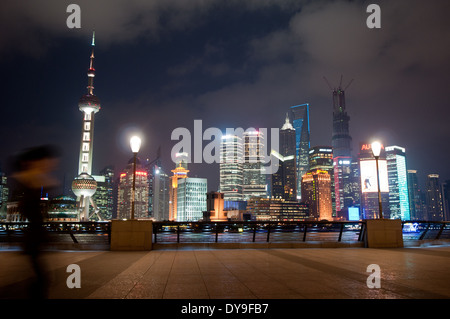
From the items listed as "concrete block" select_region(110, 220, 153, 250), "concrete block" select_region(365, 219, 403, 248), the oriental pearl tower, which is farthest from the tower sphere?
"concrete block" select_region(365, 219, 403, 248)

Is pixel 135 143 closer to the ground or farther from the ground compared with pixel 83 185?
closer to the ground

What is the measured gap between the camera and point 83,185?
175625 millimetres

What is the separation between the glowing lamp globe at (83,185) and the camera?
17532 cm

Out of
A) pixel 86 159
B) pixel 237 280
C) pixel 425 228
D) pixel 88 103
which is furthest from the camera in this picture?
pixel 86 159

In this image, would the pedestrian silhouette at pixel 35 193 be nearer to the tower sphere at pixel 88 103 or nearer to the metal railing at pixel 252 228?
the metal railing at pixel 252 228

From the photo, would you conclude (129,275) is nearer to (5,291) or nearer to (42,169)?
(5,291)

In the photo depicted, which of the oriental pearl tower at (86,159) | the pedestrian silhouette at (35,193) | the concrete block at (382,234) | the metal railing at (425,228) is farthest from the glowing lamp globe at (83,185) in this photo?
the pedestrian silhouette at (35,193)

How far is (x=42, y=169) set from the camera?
5.28m

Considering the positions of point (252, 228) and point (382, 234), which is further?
point (252, 228)

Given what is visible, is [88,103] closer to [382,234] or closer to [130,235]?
[130,235]

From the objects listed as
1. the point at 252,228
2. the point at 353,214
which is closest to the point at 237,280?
the point at 252,228

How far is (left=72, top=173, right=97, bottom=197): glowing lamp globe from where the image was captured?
175m

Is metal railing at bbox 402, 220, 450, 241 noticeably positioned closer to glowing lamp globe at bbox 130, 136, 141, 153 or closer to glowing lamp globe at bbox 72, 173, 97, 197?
glowing lamp globe at bbox 130, 136, 141, 153
